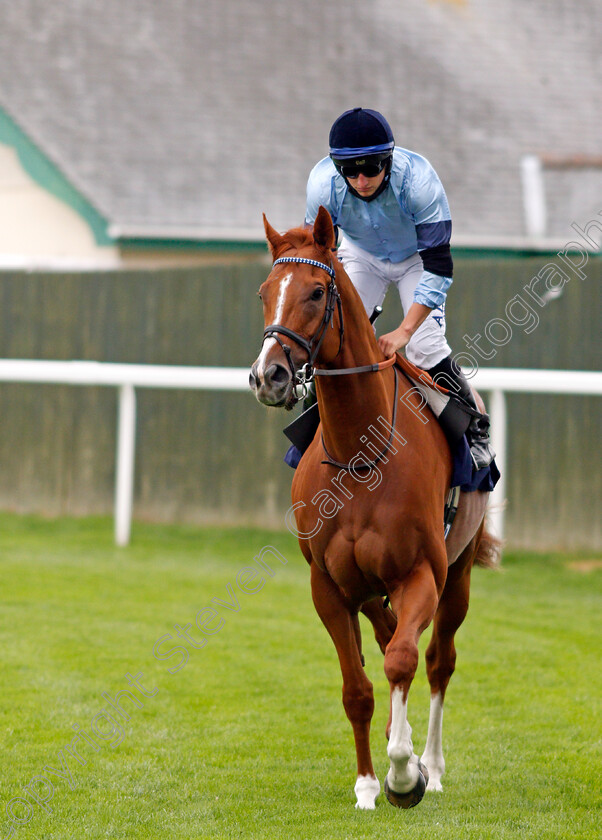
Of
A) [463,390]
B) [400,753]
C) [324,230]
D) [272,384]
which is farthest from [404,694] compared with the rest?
[324,230]

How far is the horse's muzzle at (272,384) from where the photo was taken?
11.0ft

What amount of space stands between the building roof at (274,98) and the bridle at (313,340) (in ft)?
28.9

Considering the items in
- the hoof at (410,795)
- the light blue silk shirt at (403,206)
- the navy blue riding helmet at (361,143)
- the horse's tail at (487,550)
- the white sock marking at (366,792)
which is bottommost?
the white sock marking at (366,792)

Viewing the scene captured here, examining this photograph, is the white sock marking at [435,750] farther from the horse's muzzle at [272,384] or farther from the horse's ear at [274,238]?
the horse's ear at [274,238]

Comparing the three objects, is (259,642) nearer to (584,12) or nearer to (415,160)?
(415,160)

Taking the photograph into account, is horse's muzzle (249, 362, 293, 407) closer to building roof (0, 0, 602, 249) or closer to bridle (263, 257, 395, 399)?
bridle (263, 257, 395, 399)

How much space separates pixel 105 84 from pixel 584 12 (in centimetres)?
793

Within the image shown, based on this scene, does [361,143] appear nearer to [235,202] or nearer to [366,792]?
[366,792]

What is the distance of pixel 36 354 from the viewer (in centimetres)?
1077

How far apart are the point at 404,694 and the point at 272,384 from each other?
1150mm

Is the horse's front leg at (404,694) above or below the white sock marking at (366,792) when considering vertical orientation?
above

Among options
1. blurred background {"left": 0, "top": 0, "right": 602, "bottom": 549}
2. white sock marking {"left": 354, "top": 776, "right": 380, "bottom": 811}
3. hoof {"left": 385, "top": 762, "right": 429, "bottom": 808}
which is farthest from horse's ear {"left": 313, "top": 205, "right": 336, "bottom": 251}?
blurred background {"left": 0, "top": 0, "right": 602, "bottom": 549}

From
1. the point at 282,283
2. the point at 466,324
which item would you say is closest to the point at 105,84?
the point at 466,324

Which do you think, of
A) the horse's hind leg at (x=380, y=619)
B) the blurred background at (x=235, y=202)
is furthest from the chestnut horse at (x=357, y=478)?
the blurred background at (x=235, y=202)
